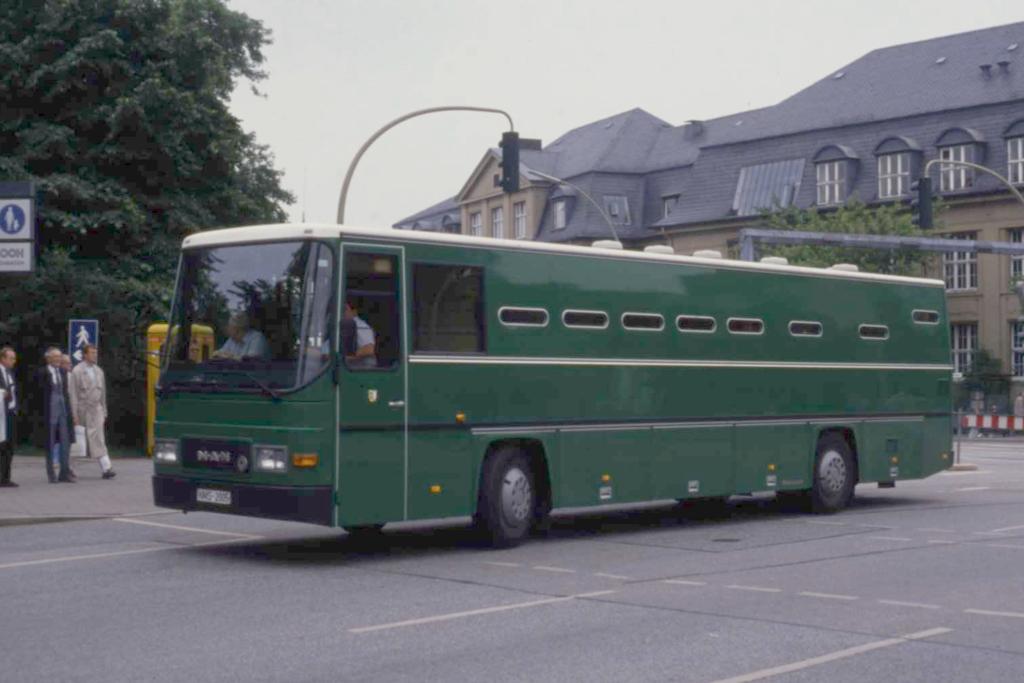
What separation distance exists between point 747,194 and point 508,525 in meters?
59.7

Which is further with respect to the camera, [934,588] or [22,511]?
[22,511]

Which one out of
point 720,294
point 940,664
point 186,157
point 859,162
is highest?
point 859,162

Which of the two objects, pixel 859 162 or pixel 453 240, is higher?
pixel 859 162

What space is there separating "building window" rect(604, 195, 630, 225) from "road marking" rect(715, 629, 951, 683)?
73.5 metres

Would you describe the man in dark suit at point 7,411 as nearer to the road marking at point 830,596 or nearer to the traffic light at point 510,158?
the traffic light at point 510,158

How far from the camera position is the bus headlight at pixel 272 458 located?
13.5 m

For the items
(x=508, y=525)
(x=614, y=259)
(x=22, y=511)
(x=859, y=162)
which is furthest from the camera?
(x=859, y=162)

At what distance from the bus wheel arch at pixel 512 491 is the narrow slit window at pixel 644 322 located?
2.00m

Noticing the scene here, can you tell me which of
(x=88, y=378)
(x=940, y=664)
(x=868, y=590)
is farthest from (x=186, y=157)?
(x=940, y=664)

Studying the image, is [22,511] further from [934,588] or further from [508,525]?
[934,588]

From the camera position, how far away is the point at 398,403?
1409cm

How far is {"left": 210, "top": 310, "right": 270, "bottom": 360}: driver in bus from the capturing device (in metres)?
13.8

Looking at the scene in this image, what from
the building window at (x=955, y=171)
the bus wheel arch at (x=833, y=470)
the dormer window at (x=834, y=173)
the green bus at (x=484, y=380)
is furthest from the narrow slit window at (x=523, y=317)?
the dormer window at (x=834, y=173)

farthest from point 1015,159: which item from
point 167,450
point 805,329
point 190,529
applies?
point 167,450
